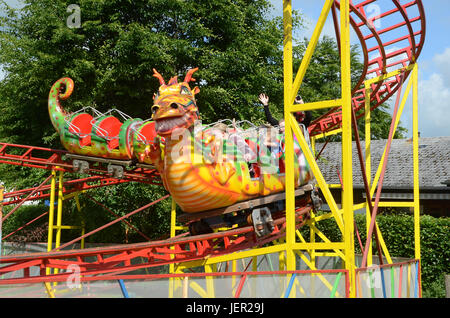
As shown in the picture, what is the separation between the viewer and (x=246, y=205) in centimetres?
579

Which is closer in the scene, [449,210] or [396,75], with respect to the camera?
[396,75]

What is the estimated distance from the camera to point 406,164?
48.9 ft

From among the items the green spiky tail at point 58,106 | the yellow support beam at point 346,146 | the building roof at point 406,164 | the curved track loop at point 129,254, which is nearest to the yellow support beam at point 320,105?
the yellow support beam at point 346,146

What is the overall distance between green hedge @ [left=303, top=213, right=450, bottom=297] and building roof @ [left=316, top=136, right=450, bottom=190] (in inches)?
103

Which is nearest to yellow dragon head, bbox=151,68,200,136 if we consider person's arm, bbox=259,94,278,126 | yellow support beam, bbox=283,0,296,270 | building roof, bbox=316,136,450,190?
yellow support beam, bbox=283,0,296,270

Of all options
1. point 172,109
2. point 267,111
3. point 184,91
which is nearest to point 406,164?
point 267,111

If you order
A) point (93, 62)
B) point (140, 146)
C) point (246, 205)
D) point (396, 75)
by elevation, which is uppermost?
point (93, 62)

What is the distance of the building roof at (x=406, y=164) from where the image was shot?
13.2 m

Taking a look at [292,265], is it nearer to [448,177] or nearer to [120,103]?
[120,103]

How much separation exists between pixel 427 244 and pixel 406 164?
583cm

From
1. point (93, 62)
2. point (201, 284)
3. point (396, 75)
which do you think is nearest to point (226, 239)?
point (201, 284)

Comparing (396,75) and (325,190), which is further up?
(396,75)

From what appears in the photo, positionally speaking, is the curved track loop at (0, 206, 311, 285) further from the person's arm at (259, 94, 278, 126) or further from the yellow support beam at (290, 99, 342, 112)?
the yellow support beam at (290, 99, 342, 112)
